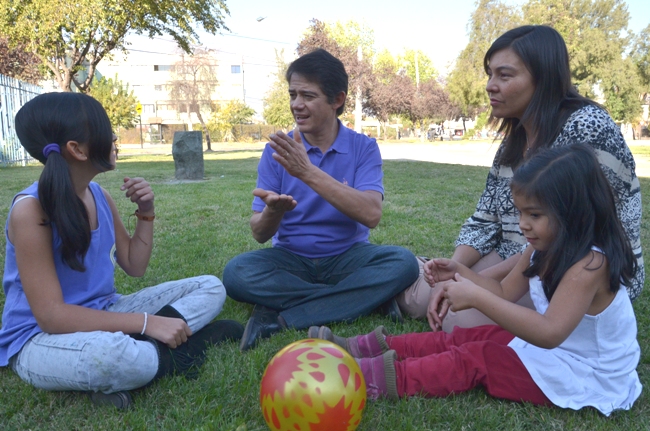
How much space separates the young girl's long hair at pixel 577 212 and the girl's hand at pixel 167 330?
1.65 metres

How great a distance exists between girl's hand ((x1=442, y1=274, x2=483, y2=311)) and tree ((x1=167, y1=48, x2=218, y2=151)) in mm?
47555

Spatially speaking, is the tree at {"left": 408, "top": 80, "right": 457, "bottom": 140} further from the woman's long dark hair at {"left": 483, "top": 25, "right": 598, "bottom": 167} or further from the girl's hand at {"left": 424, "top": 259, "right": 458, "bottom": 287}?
the girl's hand at {"left": 424, "top": 259, "right": 458, "bottom": 287}

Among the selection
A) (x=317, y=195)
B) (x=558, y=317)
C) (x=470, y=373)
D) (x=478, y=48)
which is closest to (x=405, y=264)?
(x=317, y=195)

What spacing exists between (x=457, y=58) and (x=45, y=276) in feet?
138

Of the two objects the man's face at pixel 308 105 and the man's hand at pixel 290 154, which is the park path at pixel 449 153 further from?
the man's hand at pixel 290 154

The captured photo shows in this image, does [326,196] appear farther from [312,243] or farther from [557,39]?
[557,39]

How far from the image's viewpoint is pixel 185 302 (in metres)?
2.87

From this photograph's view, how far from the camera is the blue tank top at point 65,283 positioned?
248 centimetres

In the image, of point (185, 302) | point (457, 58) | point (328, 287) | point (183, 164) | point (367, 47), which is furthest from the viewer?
point (367, 47)

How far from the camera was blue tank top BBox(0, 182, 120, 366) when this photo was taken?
248 centimetres

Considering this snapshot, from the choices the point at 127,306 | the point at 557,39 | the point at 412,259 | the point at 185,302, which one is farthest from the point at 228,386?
the point at 557,39

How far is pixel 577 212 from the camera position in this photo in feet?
7.06

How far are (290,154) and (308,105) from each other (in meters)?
0.59

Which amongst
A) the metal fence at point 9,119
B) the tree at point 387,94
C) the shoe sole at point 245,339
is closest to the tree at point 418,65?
the tree at point 387,94
